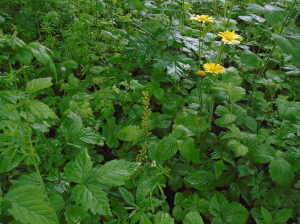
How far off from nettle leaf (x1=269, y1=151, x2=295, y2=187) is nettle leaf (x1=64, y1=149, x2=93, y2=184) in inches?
44.3

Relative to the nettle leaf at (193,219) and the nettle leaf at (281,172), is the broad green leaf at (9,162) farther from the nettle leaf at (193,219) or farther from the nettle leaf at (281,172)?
the nettle leaf at (281,172)

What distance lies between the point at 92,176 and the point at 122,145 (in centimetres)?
75

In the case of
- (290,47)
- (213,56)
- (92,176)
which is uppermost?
(290,47)

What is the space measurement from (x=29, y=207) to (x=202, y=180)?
109 centimetres

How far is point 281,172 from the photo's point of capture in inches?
52.4

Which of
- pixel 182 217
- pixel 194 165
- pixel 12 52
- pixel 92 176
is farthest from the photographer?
pixel 194 165

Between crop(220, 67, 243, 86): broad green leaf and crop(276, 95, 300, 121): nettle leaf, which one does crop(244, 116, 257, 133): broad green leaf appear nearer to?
crop(276, 95, 300, 121): nettle leaf

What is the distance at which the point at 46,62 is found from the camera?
0.88 metres

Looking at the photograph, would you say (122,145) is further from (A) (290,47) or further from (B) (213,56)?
(A) (290,47)

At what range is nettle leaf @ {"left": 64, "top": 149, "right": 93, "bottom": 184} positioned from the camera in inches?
41.1

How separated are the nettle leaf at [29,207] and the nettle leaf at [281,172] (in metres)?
1.27

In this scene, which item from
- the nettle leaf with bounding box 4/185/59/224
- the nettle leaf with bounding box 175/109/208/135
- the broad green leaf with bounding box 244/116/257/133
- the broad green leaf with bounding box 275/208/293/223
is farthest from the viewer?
the broad green leaf with bounding box 244/116/257/133

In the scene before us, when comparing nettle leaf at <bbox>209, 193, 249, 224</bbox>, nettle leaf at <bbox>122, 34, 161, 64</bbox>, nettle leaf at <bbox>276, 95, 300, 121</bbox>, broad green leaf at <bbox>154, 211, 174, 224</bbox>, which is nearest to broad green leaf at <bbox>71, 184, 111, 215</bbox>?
broad green leaf at <bbox>154, 211, 174, 224</bbox>

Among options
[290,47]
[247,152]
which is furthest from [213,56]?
[247,152]
